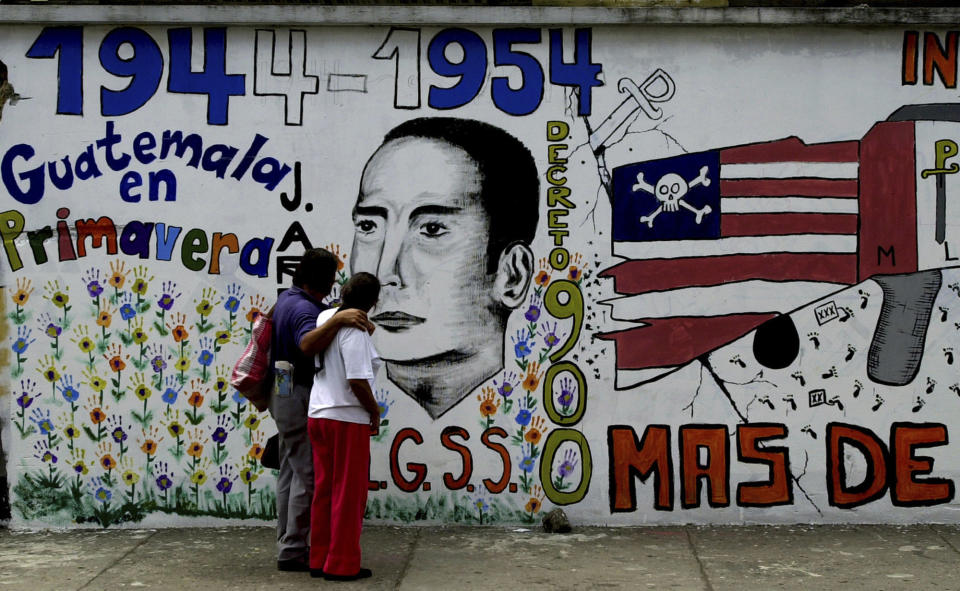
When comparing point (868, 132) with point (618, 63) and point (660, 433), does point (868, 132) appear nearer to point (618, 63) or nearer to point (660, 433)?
point (618, 63)

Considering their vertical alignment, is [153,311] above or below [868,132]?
below

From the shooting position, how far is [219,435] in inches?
277

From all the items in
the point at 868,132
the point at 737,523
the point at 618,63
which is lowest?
the point at 737,523

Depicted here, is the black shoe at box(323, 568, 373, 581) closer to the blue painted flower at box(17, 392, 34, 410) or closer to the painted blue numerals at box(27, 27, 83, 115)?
the blue painted flower at box(17, 392, 34, 410)

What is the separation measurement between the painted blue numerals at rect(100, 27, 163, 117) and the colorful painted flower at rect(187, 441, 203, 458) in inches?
84.2

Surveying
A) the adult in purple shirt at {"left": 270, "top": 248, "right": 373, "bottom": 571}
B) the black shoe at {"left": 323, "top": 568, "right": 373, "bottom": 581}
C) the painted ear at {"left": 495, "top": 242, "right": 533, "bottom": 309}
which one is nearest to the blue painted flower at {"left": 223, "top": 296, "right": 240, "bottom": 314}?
the adult in purple shirt at {"left": 270, "top": 248, "right": 373, "bottom": 571}

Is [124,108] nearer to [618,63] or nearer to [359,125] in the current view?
[359,125]

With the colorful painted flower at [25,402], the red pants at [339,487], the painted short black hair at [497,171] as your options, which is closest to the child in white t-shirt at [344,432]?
the red pants at [339,487]

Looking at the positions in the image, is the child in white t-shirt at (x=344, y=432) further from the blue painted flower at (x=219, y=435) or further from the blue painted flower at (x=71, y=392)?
the blue painted flower at (x=71, y=392)

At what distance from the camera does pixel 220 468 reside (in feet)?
23.1

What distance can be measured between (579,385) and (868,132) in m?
2.39

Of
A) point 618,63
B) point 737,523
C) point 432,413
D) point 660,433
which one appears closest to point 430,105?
point 618,63

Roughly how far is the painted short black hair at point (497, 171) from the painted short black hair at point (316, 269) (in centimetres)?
121

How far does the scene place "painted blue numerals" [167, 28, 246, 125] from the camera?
7.04m
